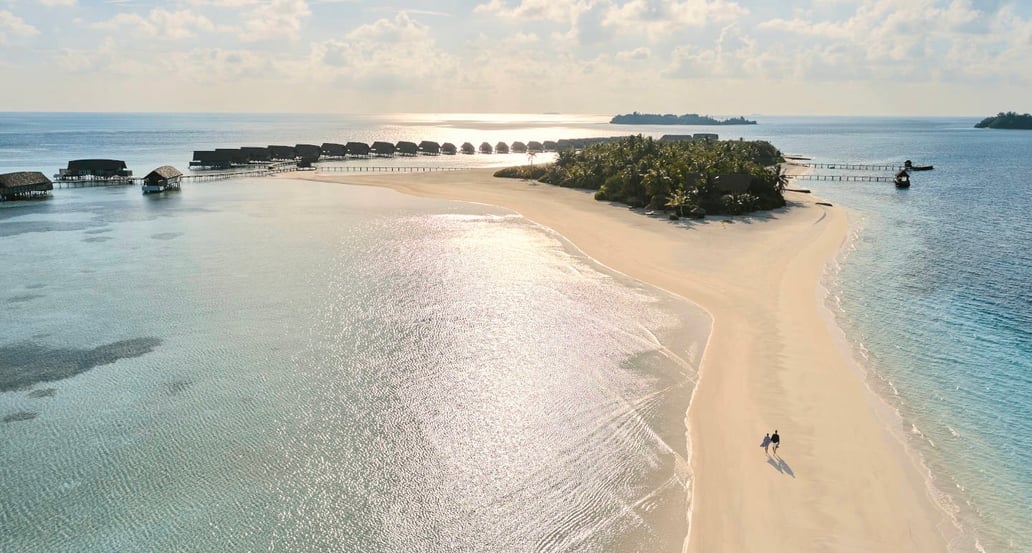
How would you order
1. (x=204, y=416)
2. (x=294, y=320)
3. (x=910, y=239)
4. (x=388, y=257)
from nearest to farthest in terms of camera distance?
(x=204, y=416) → (x=294, y=320) → (x=388, y=257) → (x=910, y=239)

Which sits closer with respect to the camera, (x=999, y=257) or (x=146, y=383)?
(x=146, y=383)

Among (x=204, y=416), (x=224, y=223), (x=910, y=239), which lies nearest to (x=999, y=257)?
(x=910, y=239)

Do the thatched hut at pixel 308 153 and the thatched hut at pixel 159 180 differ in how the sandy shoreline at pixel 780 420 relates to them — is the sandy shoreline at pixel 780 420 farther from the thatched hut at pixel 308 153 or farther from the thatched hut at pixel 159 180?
the thatched hut at pixel 308 153

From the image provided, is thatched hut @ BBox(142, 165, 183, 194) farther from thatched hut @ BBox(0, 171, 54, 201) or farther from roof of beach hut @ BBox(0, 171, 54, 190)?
thatched hut @ BBox(0, 171, 54, 201)

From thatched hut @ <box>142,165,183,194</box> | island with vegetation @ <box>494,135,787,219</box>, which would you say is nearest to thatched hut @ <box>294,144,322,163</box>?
thatched hut @ <box>142,165,183,194</box>

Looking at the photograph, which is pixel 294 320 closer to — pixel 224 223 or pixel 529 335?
pixel 529 335

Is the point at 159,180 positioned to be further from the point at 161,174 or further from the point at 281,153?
the point at 281,153

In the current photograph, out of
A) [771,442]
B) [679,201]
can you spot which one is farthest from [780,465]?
[679,201]
